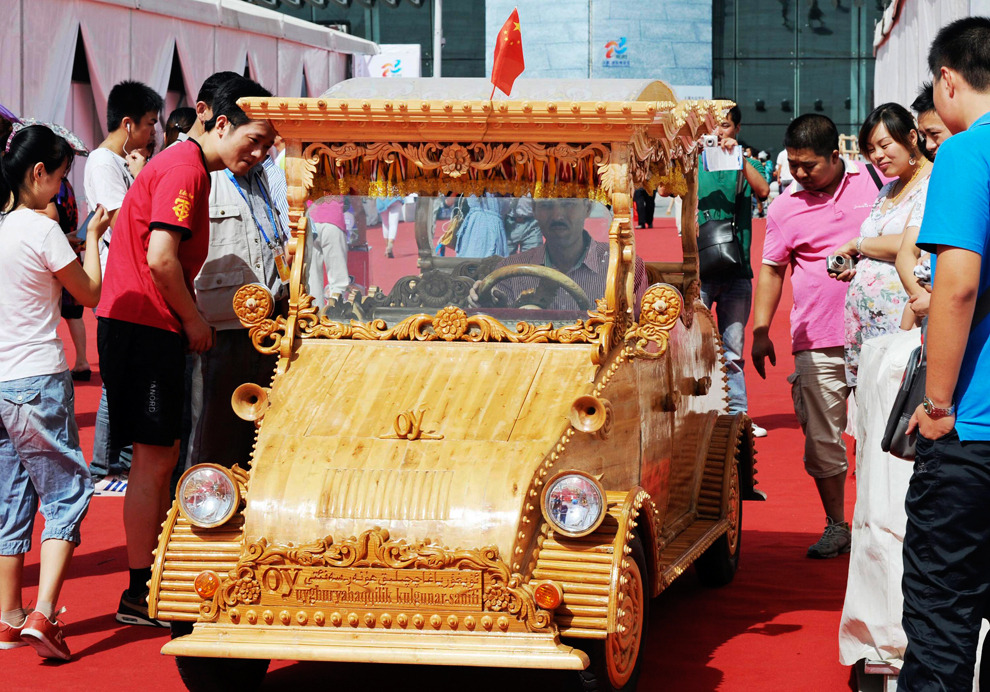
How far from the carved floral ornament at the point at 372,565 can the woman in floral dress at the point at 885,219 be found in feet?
8.62

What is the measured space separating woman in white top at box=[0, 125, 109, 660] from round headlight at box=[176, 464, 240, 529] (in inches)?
46.4

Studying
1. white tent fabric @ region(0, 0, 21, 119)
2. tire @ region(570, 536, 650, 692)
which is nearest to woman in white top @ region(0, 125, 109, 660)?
tire @ region(570, 536, 650, 692)

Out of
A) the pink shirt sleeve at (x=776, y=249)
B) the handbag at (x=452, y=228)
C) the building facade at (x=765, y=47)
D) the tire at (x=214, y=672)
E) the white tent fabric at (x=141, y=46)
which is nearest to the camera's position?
the tire at (x=214, y=672)

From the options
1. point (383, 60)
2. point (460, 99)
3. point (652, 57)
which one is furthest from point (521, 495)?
point (652, 57)

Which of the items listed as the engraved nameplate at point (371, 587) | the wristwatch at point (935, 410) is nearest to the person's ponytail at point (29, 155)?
the engraved nameplate at point (371, 587)

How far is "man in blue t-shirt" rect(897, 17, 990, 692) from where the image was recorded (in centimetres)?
349

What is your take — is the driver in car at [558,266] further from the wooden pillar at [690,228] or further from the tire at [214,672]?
the tire at [214,672]

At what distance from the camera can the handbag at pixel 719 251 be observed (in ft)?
34.0

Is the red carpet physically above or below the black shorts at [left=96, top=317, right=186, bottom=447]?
below

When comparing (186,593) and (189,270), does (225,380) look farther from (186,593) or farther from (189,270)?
(186,593)

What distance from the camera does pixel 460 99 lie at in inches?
212

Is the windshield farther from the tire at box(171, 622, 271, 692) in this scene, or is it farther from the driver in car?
the tire at box(171, 622, 271, 692)

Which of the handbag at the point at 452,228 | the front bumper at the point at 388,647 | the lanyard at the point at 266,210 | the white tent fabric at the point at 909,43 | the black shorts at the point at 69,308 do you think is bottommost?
the front bumper at the point at 388,647

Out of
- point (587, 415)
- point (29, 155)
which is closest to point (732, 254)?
point (587, 415)
